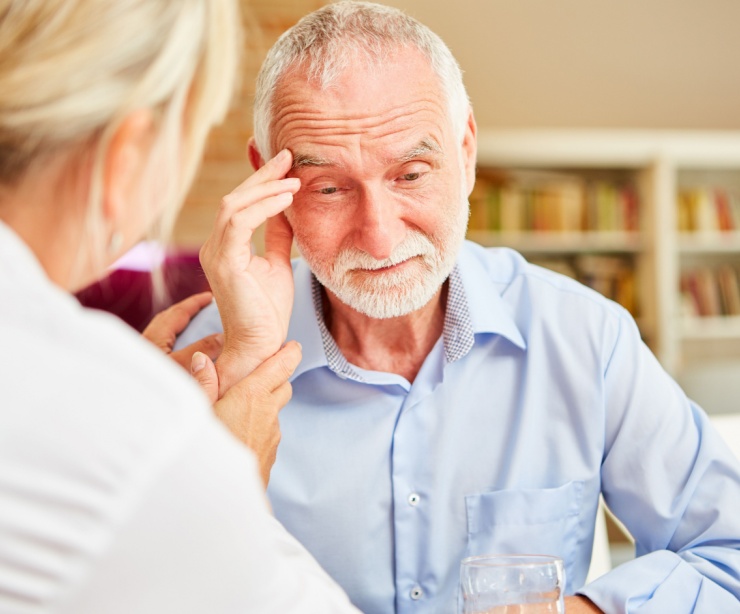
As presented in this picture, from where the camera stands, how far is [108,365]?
599 millimetres

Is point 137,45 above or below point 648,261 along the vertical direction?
above

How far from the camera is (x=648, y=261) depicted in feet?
17.5

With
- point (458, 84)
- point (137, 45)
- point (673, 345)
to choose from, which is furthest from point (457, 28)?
point (137, 45)

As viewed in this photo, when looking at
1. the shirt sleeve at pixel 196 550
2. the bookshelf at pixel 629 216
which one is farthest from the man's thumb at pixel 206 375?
the bookshelf at pixel 629 216

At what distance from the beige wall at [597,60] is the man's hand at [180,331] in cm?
394

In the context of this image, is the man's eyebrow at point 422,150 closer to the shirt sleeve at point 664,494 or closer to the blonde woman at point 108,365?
the shirt sleeve at point 664,494

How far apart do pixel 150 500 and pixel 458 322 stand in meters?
0.97

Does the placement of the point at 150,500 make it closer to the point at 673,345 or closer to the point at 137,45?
the point at 137,45

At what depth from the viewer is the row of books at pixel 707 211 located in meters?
5.40

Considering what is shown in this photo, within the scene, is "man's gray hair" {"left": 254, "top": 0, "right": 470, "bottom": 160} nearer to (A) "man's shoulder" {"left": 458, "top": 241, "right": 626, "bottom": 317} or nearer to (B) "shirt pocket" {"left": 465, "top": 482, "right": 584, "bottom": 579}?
(A) "man's shoulder" {"left": 458, "top": 241, "right": 626, "bottom": 317}

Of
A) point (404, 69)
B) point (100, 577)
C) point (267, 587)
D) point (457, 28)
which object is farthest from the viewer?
point (457, 28)

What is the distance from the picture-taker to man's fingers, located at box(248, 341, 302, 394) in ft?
4.02

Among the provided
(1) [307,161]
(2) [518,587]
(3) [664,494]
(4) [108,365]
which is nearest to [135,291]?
(1) [307,161]

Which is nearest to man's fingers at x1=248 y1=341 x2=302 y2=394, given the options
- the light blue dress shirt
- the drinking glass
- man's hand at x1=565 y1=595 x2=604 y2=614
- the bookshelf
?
the light blue dress shirt
